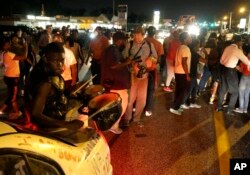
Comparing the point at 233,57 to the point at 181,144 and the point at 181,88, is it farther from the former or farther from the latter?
the point at 181,144

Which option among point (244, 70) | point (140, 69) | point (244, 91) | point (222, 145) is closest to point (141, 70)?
point (140, 69)

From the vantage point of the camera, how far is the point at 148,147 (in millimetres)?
6176

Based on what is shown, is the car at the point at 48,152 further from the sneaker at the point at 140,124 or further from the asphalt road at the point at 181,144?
the sneaker at the point at 140,124

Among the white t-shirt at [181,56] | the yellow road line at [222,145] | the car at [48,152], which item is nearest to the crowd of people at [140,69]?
the white t-shirt at [181,56]

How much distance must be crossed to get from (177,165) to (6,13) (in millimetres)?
70871

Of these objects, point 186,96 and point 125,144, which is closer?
point 125,144

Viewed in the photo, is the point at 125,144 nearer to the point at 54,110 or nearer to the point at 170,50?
the point at 54,110

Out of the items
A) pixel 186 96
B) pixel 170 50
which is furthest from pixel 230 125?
pixel 170 50

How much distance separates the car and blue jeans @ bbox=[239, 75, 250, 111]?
20.6ft

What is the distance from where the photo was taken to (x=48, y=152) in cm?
231

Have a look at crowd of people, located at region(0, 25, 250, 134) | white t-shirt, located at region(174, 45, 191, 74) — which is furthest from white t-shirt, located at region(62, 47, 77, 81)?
white t-shirt, located at region(174, 45, 191, 74)

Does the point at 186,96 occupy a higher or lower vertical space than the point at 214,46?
lower

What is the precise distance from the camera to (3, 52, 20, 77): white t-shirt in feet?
25.3

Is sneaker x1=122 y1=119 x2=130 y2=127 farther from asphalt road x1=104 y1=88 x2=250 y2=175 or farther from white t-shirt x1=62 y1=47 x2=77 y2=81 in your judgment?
white t-shirt x1=62 y1=47 x2=77 y2=81
